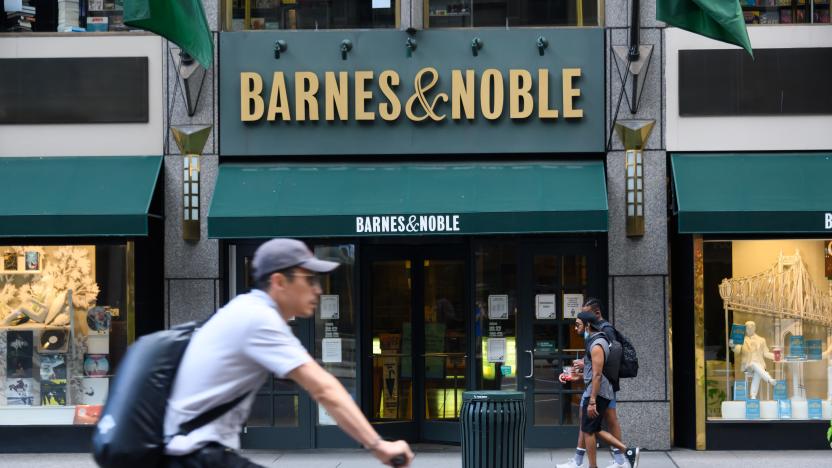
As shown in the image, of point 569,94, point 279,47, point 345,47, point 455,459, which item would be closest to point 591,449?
point 455,459

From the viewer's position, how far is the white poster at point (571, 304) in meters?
12.6

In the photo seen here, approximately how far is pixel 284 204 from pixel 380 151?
4.32 feet

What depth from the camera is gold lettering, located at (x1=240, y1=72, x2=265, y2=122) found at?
1251 cm

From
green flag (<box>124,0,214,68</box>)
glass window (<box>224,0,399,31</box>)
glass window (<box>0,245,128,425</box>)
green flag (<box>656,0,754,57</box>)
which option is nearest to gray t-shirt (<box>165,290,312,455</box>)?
green flag (<box>124,0,214,68</box>)

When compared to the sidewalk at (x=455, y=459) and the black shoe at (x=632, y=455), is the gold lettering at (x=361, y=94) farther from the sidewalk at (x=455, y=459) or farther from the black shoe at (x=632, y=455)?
the black shoe at (x=632, y=455)

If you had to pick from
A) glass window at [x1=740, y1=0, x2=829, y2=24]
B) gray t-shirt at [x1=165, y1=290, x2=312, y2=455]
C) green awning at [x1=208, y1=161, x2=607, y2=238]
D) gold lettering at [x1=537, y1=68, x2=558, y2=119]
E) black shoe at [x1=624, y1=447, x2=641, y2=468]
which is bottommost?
black shoe at [x1=624, y1=447, x2=641, y2=468]

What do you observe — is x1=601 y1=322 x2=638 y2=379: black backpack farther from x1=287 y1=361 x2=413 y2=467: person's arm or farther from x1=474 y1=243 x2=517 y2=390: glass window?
x1=287 y1=361 x2=413 y2=467: person's arm

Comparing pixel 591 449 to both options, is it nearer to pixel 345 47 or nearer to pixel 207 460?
pixel 345 47

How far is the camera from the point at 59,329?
12766 mm

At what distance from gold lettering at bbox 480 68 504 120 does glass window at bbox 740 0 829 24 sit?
9.70 ft

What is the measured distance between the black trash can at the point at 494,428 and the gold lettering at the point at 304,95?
4.45m

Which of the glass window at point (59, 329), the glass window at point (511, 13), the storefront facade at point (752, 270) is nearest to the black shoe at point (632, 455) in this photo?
the storefront facade at point (752, 270)

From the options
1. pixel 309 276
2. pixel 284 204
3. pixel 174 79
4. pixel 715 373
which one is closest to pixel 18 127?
pixel 174 79

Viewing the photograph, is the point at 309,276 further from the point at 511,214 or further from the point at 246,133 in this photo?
the point at 246,133
